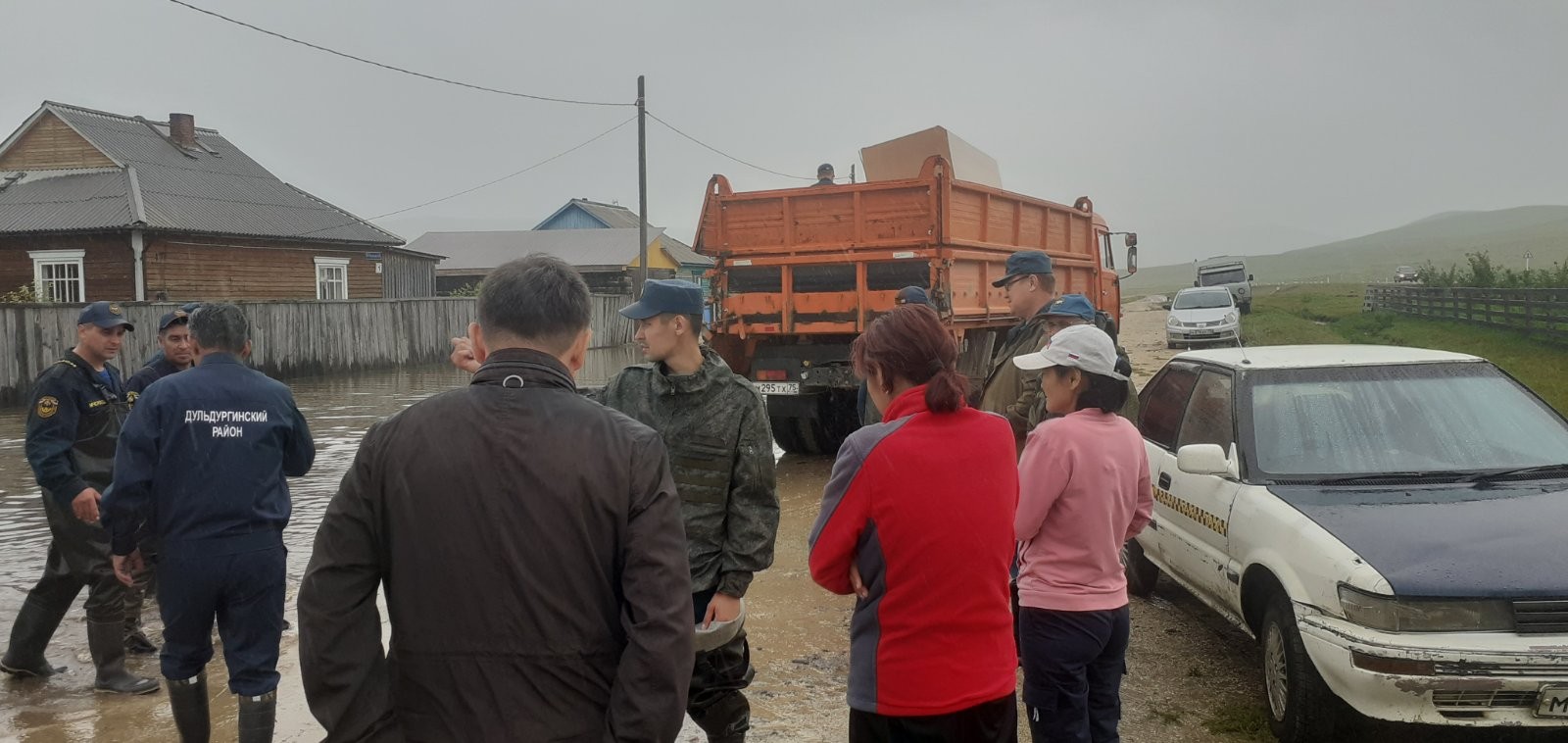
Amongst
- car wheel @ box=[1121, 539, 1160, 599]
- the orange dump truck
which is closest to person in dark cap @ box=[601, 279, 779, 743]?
car wheel @ box=[1121, 539, 1160, 599]

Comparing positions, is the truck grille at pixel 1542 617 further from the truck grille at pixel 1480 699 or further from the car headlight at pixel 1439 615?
the truck grille at pixel 1480 699

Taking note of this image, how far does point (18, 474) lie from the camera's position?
1165 cm

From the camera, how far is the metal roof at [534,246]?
47.3 metres

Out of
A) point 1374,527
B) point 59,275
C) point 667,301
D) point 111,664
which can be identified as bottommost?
point 111,664

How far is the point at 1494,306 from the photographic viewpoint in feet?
77.6

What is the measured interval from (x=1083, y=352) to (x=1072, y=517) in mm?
526

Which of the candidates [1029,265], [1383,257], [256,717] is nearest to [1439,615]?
[1029,265]

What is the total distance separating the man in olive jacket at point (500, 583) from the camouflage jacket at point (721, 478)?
4.48 ft

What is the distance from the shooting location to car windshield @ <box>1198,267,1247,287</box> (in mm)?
40281

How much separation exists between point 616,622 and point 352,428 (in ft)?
46.2

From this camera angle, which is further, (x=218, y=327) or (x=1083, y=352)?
(x=218, y=327)

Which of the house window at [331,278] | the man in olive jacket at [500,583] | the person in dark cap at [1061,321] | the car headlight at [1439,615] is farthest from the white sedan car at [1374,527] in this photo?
the house window at [331,278]

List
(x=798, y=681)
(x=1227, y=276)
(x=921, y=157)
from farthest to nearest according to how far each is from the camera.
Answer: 1. (x=1227, y=276)
2. (x=921, y=157)
3. (x=798, y=681)

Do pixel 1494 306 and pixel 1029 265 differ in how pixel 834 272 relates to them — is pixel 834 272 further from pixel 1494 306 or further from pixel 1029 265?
pixel 1494 306
